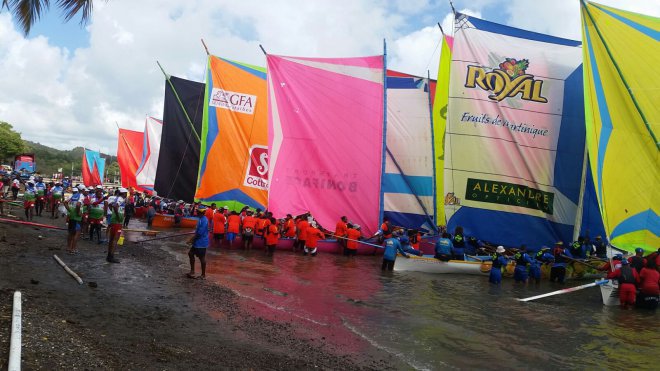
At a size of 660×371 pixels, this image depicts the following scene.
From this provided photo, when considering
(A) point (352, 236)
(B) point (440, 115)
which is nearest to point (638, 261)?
(A) point (352, 236)

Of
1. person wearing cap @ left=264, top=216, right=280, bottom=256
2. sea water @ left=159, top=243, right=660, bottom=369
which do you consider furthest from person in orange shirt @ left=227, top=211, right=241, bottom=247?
sea water @ left=159, top=243, right=660, bottom=369

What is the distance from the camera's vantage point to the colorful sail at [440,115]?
21.7m

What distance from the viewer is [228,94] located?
71.7 feet

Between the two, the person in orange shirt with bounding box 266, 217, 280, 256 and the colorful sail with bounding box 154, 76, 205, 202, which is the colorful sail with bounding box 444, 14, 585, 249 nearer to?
the person in orange shirt with bounding box 266, 217, 280, 256

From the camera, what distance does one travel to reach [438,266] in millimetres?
15547

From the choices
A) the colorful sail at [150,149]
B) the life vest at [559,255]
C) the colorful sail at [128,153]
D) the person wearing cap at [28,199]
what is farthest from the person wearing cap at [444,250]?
the colorful sail at [128,153]

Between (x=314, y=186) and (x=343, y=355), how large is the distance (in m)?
11.2

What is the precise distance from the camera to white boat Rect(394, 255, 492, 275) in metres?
15.5

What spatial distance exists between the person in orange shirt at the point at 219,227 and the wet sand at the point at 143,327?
24.4ft

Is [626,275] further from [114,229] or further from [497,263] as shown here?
[114,229]

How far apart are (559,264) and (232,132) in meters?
13.4

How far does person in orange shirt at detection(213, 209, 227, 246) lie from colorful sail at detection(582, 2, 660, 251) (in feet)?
39.8

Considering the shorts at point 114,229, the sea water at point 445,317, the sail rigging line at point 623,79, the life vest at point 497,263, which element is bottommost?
the sea water at point 445,317

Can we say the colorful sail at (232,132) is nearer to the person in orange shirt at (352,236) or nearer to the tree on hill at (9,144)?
the person in orange shirt at (352,236)
